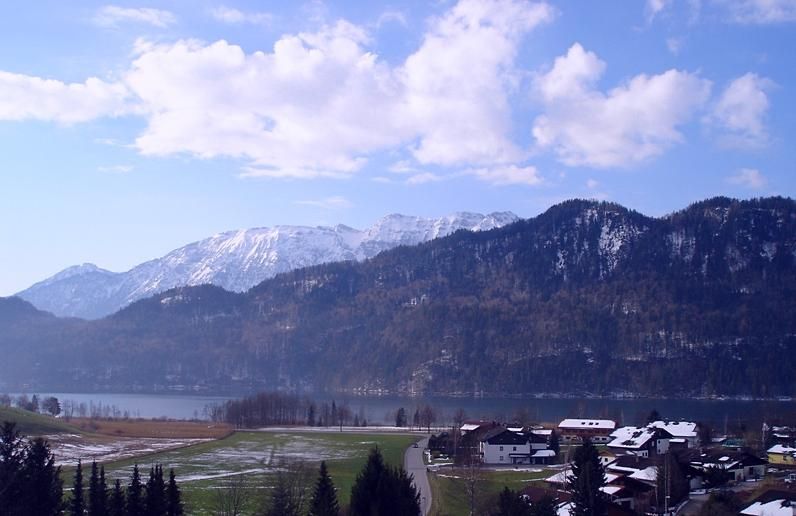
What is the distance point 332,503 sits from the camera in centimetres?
2892

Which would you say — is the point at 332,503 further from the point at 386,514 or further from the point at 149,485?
the point at 149,485

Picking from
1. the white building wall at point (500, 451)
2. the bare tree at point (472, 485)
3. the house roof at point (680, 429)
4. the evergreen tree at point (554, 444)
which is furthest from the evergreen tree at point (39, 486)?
the house roof at point (680, 429)

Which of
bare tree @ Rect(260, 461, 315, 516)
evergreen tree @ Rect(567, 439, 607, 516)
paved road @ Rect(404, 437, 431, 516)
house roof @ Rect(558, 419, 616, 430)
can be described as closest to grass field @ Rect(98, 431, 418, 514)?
paved road @ Rect(404, 437, 431, 516)

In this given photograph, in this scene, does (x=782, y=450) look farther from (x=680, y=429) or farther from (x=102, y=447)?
(x=102, y=447)

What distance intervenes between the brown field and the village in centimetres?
2910

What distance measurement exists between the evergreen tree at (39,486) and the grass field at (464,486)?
1694cm

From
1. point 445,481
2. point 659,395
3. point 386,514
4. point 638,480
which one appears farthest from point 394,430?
point 659,395

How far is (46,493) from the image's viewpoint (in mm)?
26766

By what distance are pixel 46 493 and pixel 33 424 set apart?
60046 millimetres

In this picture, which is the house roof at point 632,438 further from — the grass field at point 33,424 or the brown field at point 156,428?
the grass field at point 33,424

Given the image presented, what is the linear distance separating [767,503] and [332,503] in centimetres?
1970

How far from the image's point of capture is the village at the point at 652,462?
1571 inches

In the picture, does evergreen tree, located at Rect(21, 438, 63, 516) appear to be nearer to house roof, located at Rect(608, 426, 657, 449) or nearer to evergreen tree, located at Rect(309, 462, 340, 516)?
evergreen tree, located at Rect(309, 462, 340, 516)

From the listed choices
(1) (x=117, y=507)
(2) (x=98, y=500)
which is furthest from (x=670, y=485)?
(2) (x=98, y=500)
